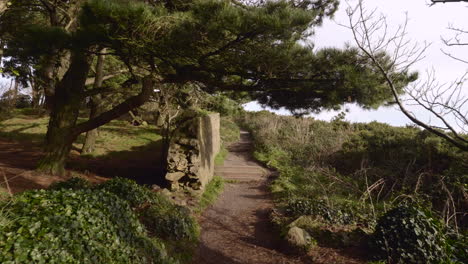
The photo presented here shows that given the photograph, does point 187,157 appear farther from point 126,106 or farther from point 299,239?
point 299,239

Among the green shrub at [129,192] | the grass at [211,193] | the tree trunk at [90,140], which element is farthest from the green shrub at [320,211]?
the tree trunk at [90,140]

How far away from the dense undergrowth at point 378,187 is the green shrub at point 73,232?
3341mm

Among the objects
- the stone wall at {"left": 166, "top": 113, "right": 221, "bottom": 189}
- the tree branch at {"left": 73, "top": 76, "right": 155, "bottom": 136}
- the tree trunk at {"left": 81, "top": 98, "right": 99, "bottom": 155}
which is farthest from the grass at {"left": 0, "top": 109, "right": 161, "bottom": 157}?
the stone wall at {"left": 166, "top": 113, "right": 221, "bottom": 189}

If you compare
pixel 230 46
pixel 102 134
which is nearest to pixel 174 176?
pixel 230 46

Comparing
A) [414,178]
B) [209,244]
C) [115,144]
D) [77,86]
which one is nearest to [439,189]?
[414,178]

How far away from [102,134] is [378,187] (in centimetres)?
1209

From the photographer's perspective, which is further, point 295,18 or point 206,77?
point 206,77

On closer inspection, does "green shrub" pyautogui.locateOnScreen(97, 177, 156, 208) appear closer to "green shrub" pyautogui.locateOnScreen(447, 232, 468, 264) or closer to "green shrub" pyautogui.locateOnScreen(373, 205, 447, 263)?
"green shrub" pyautogui.locateOnScreen(373, 205, 447, 263)

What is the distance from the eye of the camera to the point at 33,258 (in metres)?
2.38

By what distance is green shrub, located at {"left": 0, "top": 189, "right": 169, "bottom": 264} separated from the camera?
97.1 inches

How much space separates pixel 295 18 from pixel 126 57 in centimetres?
364

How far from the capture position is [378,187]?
376 inches

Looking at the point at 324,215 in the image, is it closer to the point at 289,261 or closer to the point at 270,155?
the point at 289,261

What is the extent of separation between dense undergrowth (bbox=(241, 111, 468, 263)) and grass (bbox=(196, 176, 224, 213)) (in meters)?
1.65
